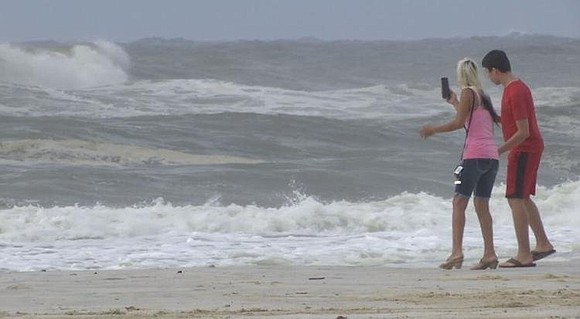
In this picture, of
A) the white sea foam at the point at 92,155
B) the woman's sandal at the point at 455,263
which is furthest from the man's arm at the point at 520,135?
the white sea foam at the point at 92,155

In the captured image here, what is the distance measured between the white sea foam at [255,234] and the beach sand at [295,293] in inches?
28.0

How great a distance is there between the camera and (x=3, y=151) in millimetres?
18156

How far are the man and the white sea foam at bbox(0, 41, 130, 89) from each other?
2729cm

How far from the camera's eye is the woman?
8125 mm

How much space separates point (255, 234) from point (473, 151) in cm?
290

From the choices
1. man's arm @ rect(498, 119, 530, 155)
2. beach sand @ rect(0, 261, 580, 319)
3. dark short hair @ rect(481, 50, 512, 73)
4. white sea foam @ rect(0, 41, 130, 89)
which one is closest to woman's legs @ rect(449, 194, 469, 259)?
beach sand @ rect(0, 261, 580, 319)

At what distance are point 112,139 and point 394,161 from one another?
5.00 meters

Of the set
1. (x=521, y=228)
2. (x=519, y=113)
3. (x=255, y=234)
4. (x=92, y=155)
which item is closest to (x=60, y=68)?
(x=92, y=155)

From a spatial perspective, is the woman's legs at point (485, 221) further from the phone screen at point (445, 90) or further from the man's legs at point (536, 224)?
the phone screen at point (445, 90)

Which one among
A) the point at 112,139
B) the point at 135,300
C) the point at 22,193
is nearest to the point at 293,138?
the point at 112,139

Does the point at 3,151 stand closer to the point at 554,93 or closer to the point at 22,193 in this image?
the point at 22,193

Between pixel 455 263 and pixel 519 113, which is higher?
pixel 519 113

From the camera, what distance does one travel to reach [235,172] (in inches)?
623

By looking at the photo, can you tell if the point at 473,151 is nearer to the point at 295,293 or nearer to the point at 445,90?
the point at 445,90
